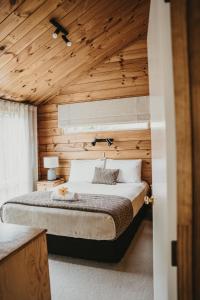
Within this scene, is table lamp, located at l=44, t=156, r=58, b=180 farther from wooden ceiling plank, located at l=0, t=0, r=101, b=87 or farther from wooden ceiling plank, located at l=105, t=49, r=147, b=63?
wooden ceiling plank, located at l=105, t=49, r=147, b=63

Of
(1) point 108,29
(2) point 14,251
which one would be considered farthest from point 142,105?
(2) point 14,251

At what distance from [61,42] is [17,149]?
224cm

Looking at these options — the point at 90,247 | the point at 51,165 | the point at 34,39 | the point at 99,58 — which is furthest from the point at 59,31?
the point at 90,247

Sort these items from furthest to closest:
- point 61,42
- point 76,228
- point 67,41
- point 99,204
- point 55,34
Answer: point 61,42, point 67,41, point 55,34, point 99,204, point 76,228

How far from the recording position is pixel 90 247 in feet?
8.20

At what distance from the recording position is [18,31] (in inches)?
107

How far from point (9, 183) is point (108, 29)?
3.22 metres

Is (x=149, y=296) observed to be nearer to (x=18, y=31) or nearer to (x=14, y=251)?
(x=14, y=251)

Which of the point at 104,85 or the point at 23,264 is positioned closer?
the point at 23,264

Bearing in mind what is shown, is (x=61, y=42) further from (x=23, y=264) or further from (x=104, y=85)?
(x=23, y=264)

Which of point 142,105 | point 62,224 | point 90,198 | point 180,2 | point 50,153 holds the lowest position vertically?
point 62,224

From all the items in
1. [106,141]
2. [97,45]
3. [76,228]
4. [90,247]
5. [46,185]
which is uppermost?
[97,45]

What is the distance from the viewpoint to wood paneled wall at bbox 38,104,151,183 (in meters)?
4.30

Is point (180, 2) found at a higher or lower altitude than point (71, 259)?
higher
